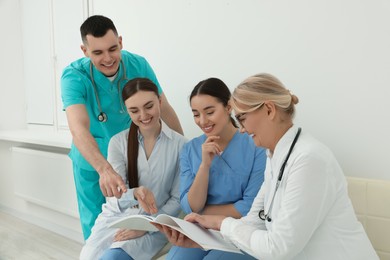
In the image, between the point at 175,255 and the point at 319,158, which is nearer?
the point at 319,158

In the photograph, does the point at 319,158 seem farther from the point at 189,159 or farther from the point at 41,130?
the point at 41,130

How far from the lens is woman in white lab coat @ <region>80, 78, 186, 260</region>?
163cm

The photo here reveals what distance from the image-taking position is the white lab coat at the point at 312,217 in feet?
3.18

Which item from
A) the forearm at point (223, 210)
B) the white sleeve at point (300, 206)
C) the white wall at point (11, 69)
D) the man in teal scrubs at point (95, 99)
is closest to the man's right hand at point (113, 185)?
the man in teal scrubs at point (95, 99)

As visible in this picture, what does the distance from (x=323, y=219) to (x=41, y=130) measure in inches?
127

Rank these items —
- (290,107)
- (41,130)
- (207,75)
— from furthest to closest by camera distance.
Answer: (41,130), (207,75), (290,107)

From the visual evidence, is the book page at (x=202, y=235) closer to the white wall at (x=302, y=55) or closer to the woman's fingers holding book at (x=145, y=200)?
the woman's fingers holding book at (x=145, y=200)

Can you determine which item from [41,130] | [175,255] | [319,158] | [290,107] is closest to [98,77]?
[175,255]

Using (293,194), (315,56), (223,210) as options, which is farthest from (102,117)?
(293,194)

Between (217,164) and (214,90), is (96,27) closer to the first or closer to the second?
(214,90)

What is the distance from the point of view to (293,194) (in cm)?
98

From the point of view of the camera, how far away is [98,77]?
6.35 ft

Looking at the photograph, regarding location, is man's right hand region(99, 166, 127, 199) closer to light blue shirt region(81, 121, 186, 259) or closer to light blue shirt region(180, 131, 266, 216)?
light blue shirt region(81, 121, 186, 259)

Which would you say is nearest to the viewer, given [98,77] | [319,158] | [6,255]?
[319,158]
